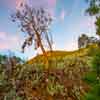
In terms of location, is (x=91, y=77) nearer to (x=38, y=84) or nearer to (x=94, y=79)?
(x=94, y=79)

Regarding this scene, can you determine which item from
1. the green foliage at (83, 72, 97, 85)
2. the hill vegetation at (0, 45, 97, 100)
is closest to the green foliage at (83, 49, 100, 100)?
the green foliage at (83, 72, 97, 85)

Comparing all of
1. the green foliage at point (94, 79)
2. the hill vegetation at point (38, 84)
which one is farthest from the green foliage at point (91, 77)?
the hill vegetation at point (38, 84)

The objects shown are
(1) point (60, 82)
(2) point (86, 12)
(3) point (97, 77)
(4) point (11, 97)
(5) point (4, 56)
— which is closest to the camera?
(3) point (97, 77)

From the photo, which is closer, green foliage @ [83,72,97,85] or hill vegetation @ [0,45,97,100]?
green foliage @ [83,72,97,85]

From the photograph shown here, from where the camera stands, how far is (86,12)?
36562 mm

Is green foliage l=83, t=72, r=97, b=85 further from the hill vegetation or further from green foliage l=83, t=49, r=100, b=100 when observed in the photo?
the hill vegetation

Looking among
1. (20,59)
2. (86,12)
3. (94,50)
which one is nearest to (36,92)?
(20,59)

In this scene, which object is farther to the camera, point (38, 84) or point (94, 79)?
point (38, 84)

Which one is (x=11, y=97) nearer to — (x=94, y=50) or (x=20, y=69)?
(x=20, y=69)

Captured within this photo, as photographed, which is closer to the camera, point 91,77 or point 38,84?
point 91,77

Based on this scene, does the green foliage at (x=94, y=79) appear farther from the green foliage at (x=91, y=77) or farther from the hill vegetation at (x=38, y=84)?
the hill vegetation at (x=38, y=84)

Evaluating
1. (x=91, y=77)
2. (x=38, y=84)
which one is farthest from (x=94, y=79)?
(x=38, y=84)

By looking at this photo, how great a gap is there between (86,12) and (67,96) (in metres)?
26.6

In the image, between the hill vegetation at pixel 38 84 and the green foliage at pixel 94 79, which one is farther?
the hill vegetation at pixel 38 84
